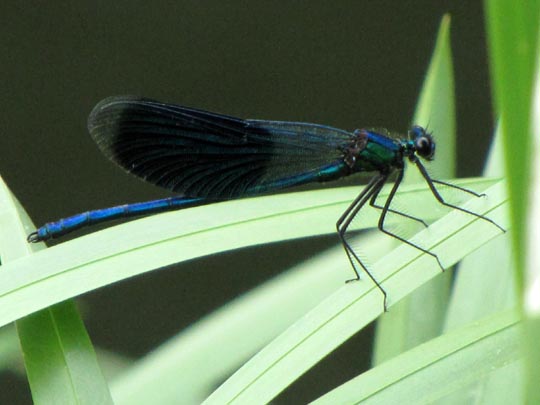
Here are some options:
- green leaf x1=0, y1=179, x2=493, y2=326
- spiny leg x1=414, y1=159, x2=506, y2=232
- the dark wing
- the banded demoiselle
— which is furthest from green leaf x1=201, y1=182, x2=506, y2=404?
the dark wing

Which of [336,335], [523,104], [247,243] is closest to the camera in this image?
[523,104]

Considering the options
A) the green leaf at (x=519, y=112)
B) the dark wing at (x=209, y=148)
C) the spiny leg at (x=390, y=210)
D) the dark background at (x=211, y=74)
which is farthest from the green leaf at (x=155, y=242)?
the dark background at (x=211, y=74)

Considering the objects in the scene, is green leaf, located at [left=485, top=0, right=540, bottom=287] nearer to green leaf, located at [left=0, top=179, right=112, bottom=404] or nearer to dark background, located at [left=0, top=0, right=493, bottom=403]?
green leaf, located at [left=0, top=179, right=112, bottom=404]

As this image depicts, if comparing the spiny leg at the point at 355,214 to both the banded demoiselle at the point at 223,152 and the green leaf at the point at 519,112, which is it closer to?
the banded demoiselle at the point at 223,152

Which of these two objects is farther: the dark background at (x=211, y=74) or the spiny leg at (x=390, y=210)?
the dark background at (x=211, y=74)

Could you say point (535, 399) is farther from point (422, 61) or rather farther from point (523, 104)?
point (422, 61)

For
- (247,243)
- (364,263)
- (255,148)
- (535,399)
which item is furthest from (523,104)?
(255,148)

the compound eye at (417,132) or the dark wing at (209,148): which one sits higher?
the dark wing at (209,148)
